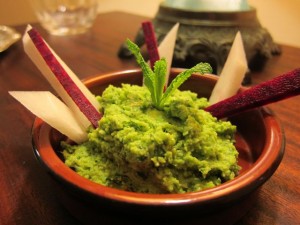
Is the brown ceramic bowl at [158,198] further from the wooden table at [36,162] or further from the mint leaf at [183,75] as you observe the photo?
the mint leaf at [183,75]

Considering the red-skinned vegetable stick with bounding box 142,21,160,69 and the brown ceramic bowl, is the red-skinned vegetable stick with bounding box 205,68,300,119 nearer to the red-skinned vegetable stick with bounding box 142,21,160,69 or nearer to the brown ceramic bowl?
the brown ceramic bowl

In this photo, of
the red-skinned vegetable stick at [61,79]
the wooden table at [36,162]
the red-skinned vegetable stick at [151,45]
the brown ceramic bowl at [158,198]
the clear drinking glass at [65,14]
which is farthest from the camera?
the clear drinking glass at [65,14]

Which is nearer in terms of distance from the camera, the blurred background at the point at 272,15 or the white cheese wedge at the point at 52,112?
the white cheese wedge at the point at 52,112

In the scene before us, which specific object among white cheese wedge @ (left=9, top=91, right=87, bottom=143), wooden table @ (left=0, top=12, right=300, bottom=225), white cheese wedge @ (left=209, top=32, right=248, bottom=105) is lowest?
wooden table @ (left=0, top=12, right=300, bottom=225)

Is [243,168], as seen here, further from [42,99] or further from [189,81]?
[42,99]

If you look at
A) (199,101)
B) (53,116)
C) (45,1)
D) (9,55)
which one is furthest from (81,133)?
(45,1)

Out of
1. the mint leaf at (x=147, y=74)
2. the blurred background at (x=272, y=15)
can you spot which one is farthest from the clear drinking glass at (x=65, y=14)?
the mint leaf at (x=147, y=74)

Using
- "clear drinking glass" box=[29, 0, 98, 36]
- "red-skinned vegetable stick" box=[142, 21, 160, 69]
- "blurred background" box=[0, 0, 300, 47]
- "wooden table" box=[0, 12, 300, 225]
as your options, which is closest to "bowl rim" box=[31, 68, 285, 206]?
"wooden table" box=[0, 12, 300, 225]
